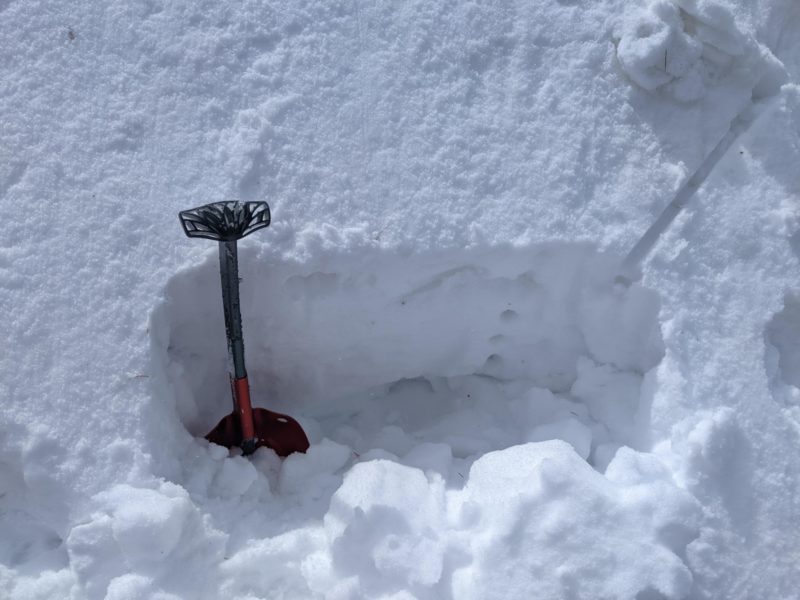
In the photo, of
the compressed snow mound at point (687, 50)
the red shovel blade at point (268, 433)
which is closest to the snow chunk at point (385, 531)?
the red shovel blade at point (268, 433)

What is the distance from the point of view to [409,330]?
1.81 m

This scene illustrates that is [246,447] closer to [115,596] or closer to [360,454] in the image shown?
[360,454]

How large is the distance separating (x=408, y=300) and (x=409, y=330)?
76 millimetres

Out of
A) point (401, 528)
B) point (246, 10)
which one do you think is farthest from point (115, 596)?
point (246, 10)

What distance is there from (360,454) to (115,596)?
0.57m

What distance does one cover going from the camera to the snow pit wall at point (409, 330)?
1.72m

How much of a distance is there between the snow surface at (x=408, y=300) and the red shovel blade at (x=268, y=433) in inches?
1.7

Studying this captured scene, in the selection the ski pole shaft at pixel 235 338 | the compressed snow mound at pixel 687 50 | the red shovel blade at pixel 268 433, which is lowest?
the red shovel blade at pixel 268 433

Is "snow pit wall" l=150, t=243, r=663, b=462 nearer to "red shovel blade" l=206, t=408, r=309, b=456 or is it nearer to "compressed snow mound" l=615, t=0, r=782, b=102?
"red shovel blade" l=206, t=408, r=309, b=456

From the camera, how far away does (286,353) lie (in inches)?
71.4

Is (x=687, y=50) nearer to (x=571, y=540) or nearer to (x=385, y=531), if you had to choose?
(x=571, y=540)

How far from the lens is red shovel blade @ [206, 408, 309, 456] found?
1.75 m

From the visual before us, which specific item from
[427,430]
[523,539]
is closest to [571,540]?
[523,539]

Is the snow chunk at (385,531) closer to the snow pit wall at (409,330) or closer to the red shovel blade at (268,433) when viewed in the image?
the red shovel blade at (268,433)
